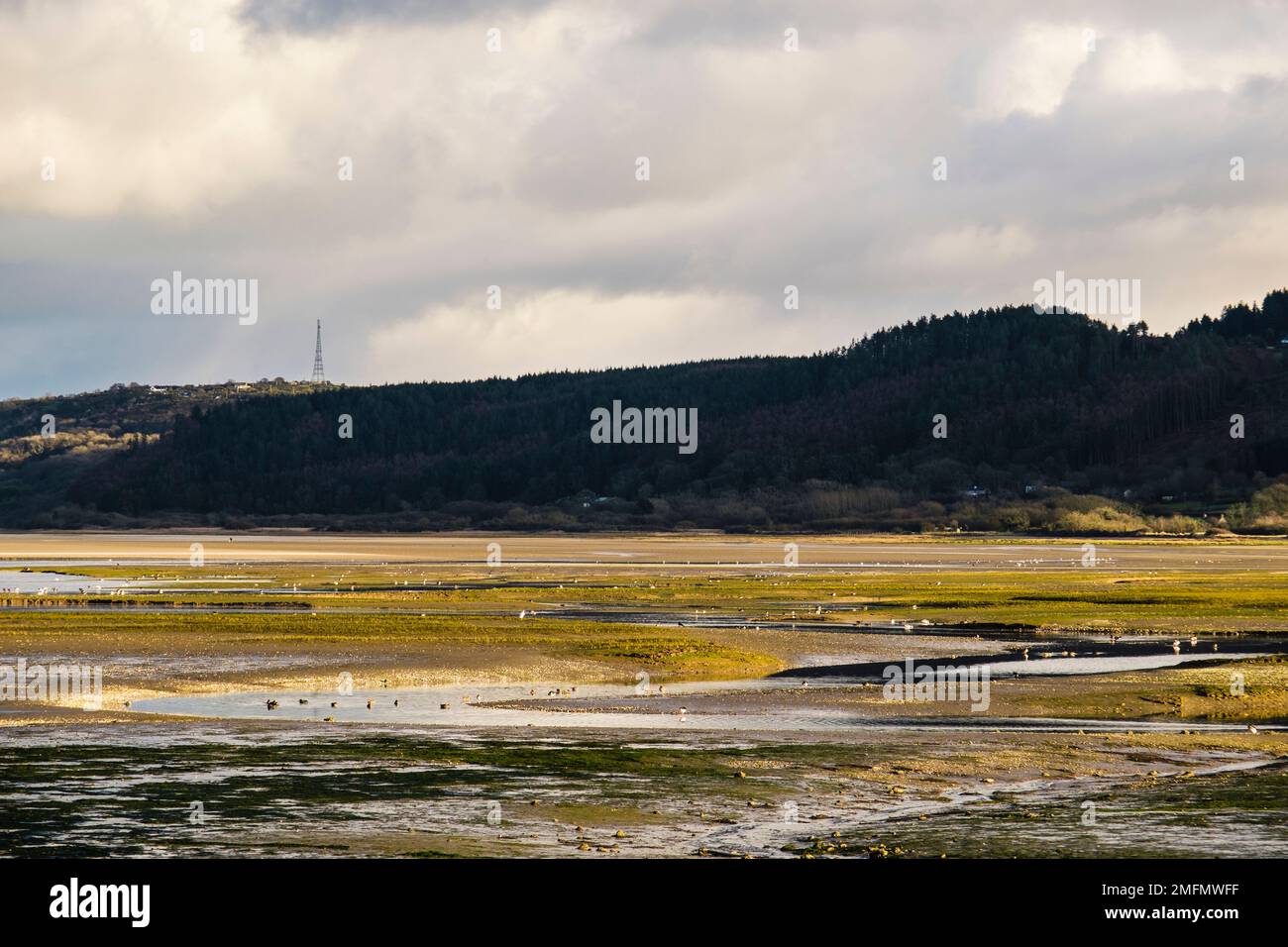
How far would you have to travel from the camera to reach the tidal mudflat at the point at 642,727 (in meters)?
21.8

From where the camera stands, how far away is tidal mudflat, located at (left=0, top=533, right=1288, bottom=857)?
21797 millimetres

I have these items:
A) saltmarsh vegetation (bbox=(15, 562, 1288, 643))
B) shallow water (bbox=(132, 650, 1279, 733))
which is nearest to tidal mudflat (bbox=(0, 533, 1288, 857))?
shallow water (bbox=(132, 650, 1279, 733))

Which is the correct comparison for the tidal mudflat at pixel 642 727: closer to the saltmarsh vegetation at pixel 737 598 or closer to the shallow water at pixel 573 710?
the shallow water at pixel 573 710

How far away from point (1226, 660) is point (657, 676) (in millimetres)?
18170

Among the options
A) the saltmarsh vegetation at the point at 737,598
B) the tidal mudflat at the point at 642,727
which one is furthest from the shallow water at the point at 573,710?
the saltmarsh vegetation at the point at 737,598

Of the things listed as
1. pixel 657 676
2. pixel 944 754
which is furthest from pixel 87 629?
pixel 944 754

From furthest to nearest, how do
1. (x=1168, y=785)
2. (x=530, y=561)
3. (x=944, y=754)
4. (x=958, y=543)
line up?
(x=958, y=543) < (x=530, y=561) < (x=944, y=754) < (x=1168, y=785)

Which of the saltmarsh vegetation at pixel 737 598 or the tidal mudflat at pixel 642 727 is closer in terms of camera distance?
the tidal mudflat at pixel 642 727

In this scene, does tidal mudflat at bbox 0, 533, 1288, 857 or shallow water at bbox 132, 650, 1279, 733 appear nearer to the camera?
tidal mudflat at bbox 0, 533, 1288, 857

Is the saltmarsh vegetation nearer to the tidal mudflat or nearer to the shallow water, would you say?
the tidal mudflat

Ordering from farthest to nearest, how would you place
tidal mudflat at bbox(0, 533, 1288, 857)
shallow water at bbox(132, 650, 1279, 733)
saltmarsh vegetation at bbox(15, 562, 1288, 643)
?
saltmarsh vegetation at bbox(15, 562, 1288, 643)
shallow water at bbox(132, 650, 1279, 733)
tidal mudflat at bbox(0, 533, 1288, 857)

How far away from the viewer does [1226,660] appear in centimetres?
4797
